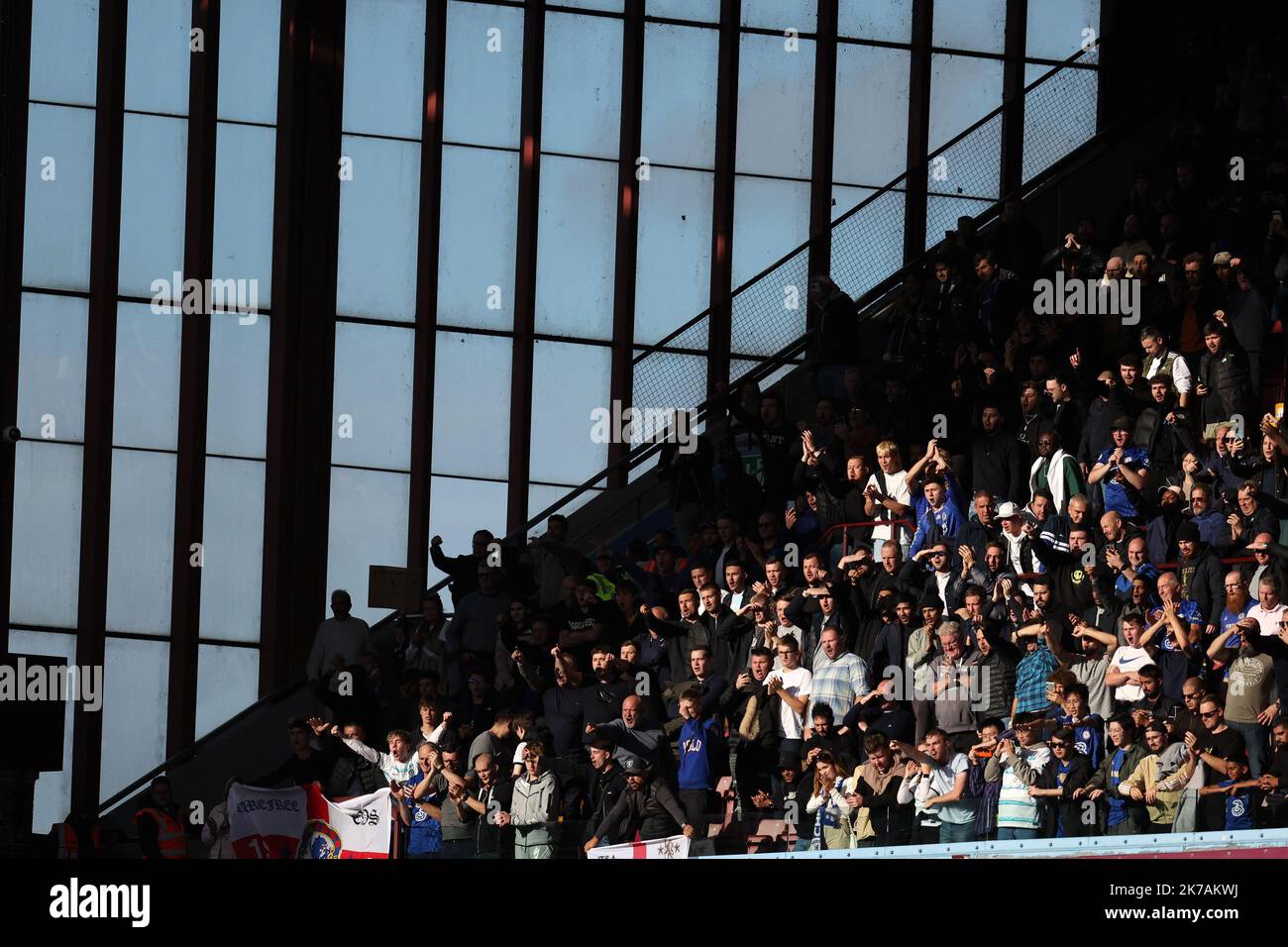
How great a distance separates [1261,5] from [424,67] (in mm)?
9067

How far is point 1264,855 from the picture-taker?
1116cm

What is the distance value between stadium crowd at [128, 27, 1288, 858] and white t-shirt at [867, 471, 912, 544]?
4cm

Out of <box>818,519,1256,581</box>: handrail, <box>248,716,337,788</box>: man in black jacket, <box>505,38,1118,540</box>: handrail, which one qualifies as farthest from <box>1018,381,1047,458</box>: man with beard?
<box>505,38,1118,540</box>: handrail

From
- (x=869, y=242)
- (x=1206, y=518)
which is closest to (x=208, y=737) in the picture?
(x=869, y=242)

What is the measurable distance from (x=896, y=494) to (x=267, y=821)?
557 cm

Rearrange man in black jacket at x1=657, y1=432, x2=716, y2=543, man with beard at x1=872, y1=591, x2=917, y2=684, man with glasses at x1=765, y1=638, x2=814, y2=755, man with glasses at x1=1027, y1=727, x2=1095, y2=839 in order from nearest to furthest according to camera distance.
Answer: man with glasses at x1=1027, y1=727, x2=1095, y2=839 < man with beard at x1=872, y1=591, x2=917, y2=684 < man with glasses at x1=765, y1=638, x2=814, y2=755 < man in black jacket at x1=657, y1=432, x2=716, y2=543

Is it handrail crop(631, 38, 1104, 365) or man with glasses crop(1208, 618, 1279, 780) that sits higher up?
handrail crop(631, 38, 1104, 365)

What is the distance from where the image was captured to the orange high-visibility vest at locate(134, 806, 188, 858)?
65.0 feet

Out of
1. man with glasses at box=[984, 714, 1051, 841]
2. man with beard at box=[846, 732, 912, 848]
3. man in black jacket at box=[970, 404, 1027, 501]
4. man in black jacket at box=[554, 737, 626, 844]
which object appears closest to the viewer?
man with glasses at box=[984, 714, 1051, 841]

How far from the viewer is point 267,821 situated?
57.8ft
